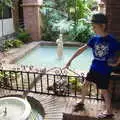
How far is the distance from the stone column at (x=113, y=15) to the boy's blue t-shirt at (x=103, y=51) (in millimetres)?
467

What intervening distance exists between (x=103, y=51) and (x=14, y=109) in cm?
122

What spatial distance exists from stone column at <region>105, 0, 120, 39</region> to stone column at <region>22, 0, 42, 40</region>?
21.1 feet

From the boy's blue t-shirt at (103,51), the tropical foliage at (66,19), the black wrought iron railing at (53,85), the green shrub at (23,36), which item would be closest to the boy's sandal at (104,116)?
the black wrought iron railing at (53,85)

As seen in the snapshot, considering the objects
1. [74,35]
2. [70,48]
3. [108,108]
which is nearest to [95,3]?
[74,35]

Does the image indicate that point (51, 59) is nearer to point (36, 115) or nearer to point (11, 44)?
point (11, 44)

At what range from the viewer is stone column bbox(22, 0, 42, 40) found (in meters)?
9.45

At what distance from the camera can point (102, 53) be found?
288cm

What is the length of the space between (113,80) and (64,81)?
37.4 inches

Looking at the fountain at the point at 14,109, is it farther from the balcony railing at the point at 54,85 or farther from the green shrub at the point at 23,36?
the green shrub at the point at 23,36

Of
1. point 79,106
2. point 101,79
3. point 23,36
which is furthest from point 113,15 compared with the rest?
point 23,36

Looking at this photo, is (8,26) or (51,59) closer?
(51,59)

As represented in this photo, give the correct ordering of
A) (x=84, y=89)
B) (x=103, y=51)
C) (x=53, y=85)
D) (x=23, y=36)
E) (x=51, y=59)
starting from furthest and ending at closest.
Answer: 1. (x=23, y=36)
2. (x=51, y=59)
3. (x=53, y=85)
4. (x=84, y=89)
5. (x=103, y=51)

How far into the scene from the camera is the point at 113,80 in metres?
3.13

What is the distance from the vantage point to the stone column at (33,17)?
9.45 m
